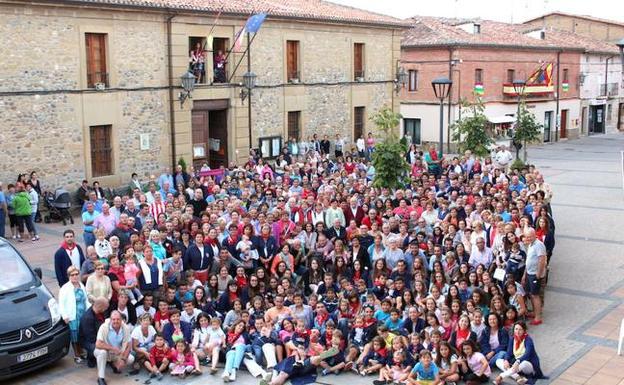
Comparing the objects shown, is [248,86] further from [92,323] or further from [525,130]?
[92,323]

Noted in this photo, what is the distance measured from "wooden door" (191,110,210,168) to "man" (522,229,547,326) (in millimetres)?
16390

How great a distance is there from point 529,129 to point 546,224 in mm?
19359

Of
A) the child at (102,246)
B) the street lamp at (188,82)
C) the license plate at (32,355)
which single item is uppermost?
the street lamp at (188,82)

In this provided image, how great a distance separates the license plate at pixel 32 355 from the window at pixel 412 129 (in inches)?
1366

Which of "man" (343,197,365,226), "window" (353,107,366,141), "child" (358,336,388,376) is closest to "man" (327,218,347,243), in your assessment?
"man" (343,197,365,226)

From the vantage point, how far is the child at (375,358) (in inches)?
415

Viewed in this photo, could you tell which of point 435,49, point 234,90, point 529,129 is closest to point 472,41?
point 435,49

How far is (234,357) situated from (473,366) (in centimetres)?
339

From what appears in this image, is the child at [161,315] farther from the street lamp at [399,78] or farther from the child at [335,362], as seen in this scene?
the street lamp at [399,78]

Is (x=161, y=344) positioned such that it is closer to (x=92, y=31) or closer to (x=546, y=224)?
(x=546, y=224)

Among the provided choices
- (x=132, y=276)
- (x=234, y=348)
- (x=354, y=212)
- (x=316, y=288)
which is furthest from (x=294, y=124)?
(x=234, y=348)

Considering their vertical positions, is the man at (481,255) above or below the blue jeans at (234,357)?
above

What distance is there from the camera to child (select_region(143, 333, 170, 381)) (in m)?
10.7

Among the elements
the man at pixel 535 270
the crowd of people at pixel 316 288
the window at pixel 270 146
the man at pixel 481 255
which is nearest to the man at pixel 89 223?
the crowd of people at pixel 316 288
